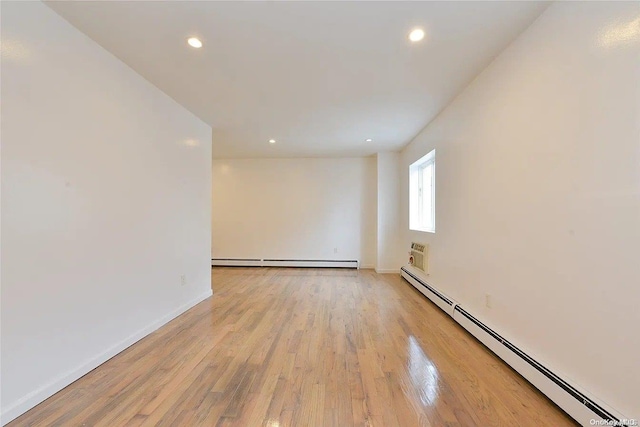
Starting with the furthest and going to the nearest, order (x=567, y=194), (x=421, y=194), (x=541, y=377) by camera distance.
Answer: (x=421, y=194) → (x=541, y=377) → (x=567, y=194)

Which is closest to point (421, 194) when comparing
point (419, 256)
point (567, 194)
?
point (419, 256)

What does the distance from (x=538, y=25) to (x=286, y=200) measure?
16.2ft

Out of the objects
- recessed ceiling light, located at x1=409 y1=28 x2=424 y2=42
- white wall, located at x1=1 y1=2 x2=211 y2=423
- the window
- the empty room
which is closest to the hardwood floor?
the empty room

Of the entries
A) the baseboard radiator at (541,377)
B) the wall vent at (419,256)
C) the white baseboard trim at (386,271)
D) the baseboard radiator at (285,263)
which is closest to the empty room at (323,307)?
the baseboard radiator at (541,377)

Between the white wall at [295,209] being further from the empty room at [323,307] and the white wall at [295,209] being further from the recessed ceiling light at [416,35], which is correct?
the recessed ceiling light at [416,35]

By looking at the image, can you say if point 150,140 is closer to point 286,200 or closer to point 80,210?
point 80,210

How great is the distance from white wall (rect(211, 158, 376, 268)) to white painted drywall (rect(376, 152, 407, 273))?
0.37 meters

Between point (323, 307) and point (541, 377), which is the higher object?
point (541, 377)

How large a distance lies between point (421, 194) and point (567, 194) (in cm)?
326

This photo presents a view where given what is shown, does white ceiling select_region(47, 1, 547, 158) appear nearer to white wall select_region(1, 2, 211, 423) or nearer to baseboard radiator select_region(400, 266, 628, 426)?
white wall select_region(1, 2, 211, 423)

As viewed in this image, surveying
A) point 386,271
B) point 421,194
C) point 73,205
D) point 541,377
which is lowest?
point 386,271

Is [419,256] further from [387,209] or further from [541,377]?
[541,377]

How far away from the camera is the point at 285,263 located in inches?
243

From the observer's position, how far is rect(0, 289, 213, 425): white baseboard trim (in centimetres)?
152
